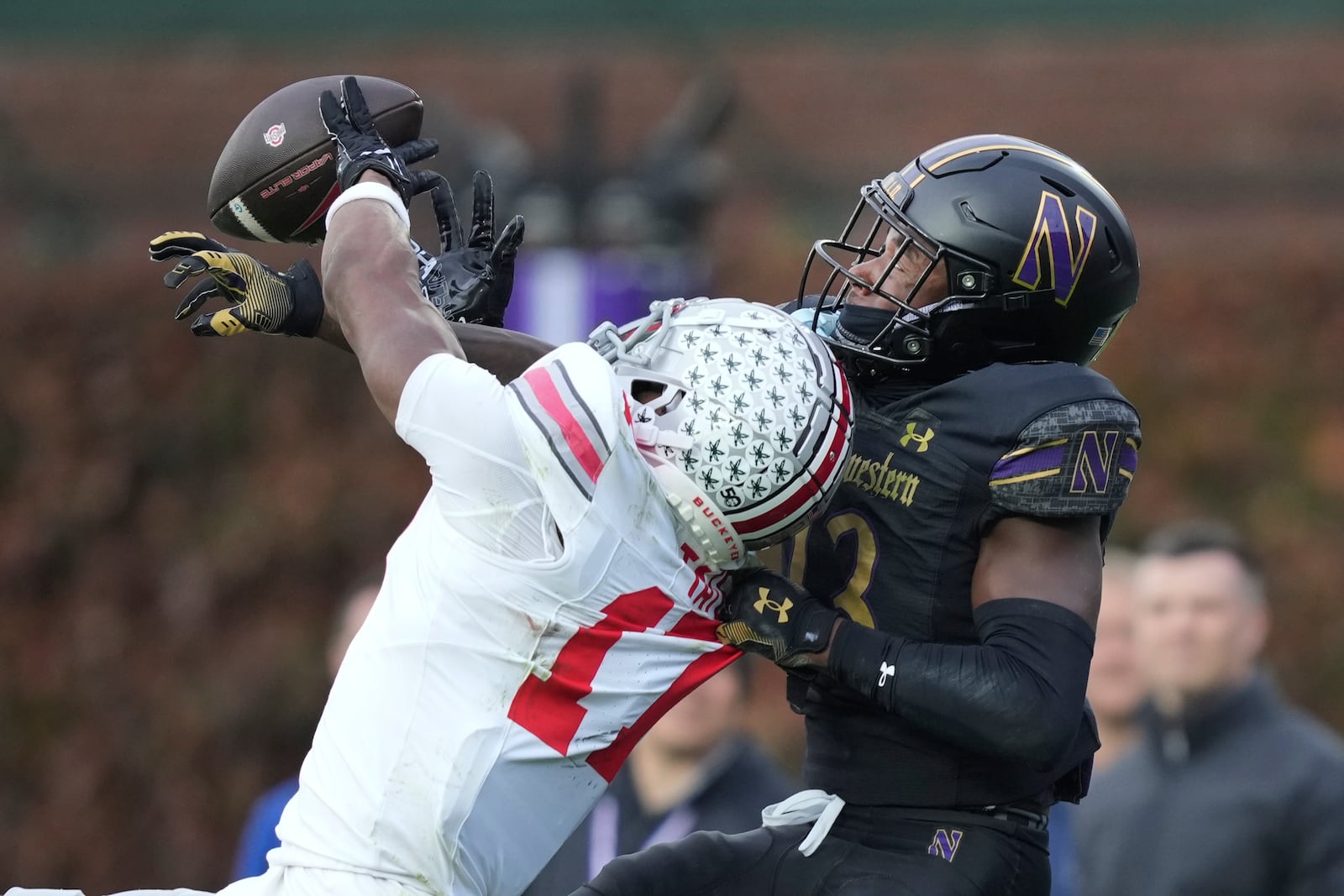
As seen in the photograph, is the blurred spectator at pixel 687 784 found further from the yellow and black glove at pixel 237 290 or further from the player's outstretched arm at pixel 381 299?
the player's outstretched arm at pixel 381 299

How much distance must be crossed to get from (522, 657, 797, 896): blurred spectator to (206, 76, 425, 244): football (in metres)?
2.14

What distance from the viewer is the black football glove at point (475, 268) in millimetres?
3318

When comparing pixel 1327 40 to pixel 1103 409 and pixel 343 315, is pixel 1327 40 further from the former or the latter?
pixel 343 315

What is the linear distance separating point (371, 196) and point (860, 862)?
4.74 feet

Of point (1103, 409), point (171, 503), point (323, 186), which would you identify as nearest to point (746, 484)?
point (1103, 409)

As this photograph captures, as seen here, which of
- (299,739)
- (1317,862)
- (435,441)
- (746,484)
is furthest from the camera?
(299,739)

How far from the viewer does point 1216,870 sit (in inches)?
196

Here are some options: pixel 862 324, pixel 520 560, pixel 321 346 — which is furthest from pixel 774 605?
pixel 321 346

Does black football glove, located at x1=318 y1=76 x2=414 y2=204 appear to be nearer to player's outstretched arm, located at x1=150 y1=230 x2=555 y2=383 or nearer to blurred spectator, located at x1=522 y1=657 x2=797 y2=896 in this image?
player's outstretched arm, located at x1=150 y1=230 x2=555 y2=383

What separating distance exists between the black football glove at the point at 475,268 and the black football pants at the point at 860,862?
106 centimetres

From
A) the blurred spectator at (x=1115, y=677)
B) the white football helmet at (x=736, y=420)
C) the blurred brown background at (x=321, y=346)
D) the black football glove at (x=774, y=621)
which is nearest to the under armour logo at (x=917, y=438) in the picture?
the white football helmet at (x=736, y=420)

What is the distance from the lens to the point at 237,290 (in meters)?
3.05

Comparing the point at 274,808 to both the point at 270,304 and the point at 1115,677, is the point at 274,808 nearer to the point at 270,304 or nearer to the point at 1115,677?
the point at 270,304

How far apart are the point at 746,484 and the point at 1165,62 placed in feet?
28.2
